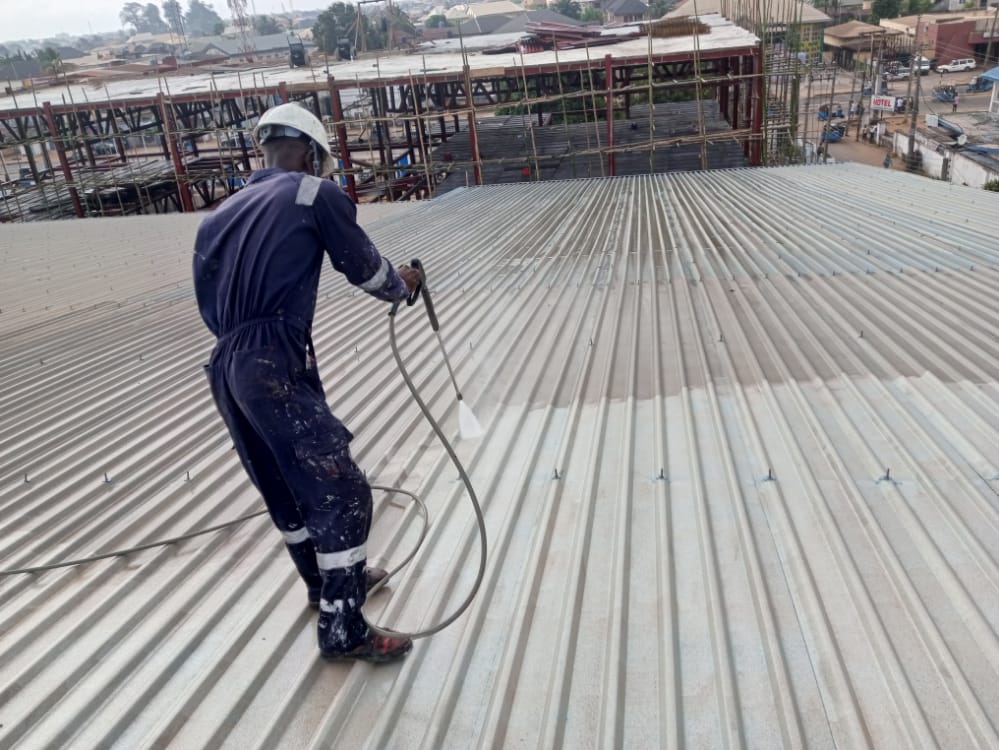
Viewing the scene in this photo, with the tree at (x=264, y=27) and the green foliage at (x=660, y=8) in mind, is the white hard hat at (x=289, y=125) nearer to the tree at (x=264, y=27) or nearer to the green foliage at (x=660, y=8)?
the green foliage at (x=660, y=8)

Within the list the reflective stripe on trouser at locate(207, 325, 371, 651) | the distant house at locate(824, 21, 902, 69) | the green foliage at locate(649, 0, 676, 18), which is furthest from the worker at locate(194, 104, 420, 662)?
the green foliage at locate(649, 0, 676, 18)

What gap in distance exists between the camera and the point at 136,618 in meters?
2.49

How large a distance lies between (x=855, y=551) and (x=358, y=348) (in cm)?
342

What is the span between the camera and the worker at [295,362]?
2.19m

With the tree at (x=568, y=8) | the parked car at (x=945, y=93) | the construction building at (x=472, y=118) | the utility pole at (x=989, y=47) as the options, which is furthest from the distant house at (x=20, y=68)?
the utility pole at (x=989, y=47)

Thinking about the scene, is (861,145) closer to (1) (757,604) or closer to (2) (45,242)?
(2) (45,242)

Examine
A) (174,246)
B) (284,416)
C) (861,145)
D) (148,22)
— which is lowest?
(861,145)

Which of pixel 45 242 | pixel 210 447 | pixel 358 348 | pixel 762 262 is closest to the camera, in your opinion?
pixel 210 447

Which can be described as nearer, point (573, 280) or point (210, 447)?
point (210, 447)

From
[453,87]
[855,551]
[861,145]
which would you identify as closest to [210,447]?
[855,551]

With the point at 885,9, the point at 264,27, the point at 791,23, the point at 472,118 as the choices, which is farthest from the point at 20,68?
the point at 885,9

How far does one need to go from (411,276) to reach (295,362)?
61 centimetres

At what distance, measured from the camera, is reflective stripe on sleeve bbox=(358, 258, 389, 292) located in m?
2.38

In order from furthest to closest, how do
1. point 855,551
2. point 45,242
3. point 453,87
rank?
point 453,87 → point 45,242 → point 855,551
